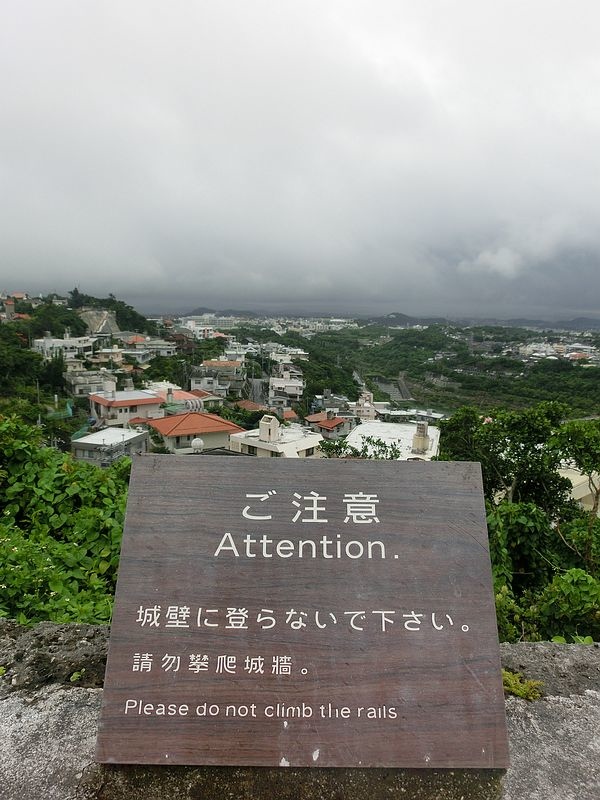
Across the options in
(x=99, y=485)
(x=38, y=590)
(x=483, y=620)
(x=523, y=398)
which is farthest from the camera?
(x=523, y=398)

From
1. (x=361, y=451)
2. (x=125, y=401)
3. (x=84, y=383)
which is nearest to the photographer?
(x=361, y=451)

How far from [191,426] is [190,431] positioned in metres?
0.53

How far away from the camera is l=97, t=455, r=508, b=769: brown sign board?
1862mm

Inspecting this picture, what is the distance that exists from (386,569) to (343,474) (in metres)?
0.45

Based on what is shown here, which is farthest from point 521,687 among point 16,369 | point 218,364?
point 218,364

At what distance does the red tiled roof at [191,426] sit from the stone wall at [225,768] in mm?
23616

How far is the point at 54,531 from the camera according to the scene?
13.2 ft

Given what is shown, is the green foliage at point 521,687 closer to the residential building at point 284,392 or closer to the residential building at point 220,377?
the residential building at point 284,392

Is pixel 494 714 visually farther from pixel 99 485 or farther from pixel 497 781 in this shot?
pixel 99 485

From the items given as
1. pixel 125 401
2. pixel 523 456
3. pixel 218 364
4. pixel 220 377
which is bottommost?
pixel 220 377

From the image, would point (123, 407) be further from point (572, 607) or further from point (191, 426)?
point (572, 607)

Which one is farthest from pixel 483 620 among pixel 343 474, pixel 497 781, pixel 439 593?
pixel 343 474

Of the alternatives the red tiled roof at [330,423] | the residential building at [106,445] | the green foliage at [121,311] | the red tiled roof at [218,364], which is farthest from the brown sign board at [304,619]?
the green foliage at [121,311]

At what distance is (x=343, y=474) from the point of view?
2.27m
